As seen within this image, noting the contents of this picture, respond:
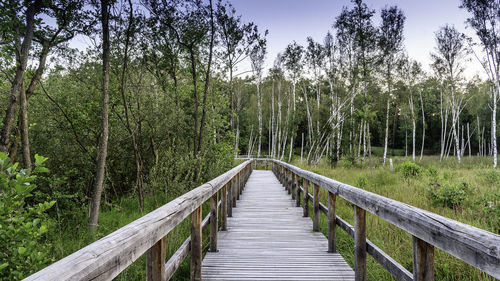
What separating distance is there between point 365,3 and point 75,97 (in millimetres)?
17598

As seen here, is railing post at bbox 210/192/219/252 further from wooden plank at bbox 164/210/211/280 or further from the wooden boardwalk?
wooden plank at bbox 164/210/211/280

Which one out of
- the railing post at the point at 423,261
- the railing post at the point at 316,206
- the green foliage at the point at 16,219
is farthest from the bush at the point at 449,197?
the green foliage at the point at 16,219

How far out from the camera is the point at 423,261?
1.53 m

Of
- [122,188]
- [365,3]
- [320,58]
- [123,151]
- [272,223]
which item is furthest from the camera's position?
[320,58]

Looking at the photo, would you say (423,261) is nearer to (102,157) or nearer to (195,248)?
(195,248)

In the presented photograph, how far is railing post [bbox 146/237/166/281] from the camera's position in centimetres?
160

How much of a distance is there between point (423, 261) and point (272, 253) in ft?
7.00

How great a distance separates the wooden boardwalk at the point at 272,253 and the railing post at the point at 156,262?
1.23 m

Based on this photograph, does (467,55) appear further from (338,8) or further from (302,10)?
(302,10)

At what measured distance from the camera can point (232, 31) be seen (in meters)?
11.2

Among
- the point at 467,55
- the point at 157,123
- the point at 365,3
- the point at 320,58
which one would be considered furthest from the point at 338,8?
the point at 157,123

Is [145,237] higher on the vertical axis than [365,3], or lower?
lower

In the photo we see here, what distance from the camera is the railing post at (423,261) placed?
1.51 m

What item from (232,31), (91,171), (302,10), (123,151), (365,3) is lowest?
(91,171)
